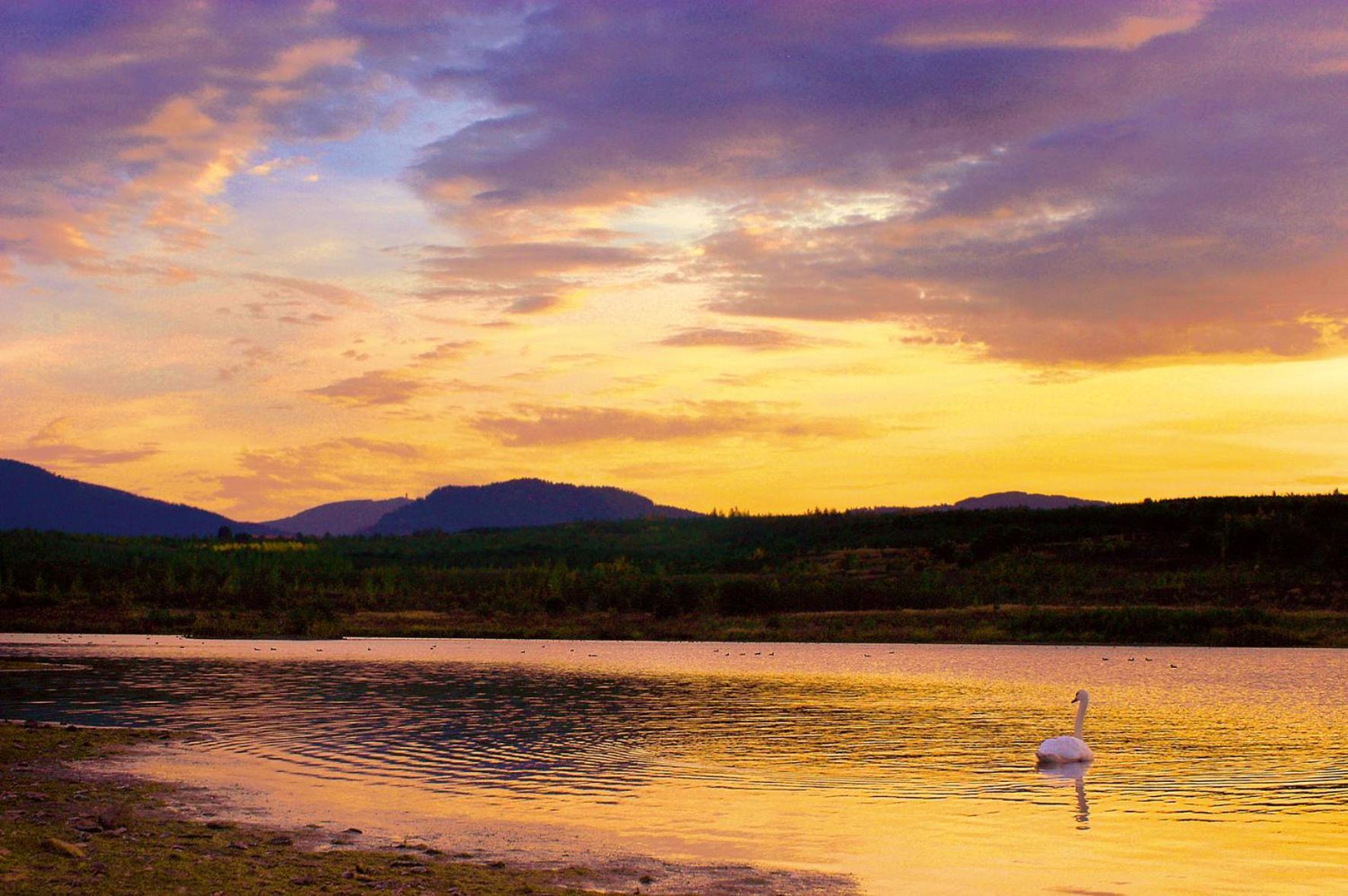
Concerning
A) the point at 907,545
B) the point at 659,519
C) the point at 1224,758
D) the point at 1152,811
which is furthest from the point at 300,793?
the point at 659,519

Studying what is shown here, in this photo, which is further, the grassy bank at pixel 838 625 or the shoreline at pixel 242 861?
the grassy bank at pixel 838 625

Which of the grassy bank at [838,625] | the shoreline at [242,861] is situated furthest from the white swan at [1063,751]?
the grassy bank at [838,625]

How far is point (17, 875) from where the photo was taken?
11.1 m

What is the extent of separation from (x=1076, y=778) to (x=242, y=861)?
12204 millimetres

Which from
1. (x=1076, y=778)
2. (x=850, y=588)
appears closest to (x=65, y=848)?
(x=1076, y=778)

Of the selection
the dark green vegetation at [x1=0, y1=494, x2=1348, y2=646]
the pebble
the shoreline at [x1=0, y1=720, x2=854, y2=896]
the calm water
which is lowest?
the calm water

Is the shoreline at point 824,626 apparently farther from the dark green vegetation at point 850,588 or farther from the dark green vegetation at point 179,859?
the dark green vegetation at point 179,859

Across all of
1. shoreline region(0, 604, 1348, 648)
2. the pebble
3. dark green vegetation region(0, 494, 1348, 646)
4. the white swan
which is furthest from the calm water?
dark green vegetation region(0, 494, 1348, 646)

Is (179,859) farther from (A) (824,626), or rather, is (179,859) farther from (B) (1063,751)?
(A) (824,626)

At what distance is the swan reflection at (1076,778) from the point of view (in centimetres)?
1688

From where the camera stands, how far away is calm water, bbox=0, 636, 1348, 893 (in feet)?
47.4

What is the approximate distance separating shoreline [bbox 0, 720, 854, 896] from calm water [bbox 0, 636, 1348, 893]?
0.88 metres

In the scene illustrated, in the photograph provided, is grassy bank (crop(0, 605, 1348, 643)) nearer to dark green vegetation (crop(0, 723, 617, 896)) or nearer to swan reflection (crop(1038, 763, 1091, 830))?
swan reflection (crop(1038, 763, 1091, 830))

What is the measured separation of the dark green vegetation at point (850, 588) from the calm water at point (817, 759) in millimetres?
16865
